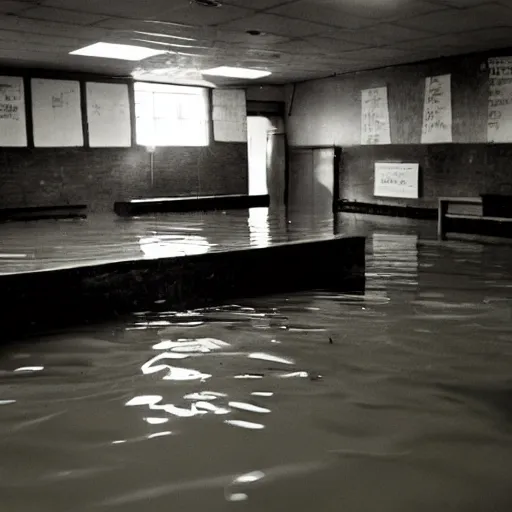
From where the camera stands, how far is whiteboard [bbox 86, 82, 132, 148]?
367 inches

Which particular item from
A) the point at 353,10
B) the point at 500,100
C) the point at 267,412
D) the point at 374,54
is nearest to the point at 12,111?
the point at 374,54

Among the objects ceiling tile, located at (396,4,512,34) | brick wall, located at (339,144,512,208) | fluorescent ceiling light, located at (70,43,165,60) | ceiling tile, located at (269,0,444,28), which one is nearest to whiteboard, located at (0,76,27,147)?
fluorescent ceiling light, located at (70,43,165,60)

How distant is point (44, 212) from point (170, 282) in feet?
18.9

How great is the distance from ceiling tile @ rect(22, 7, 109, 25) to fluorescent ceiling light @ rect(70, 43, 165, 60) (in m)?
1.27

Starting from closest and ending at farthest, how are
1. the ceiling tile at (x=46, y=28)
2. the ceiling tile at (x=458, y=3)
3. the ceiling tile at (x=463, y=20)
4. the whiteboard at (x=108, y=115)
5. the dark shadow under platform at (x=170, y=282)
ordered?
the dark shadow under platform at (x=170, y=282), the ceiling tile at (x=458, y=3), the ceiling tile at (x=463, y=20), the ceiling tile at (x=46, y=28), the whiteboard at (x=108, y=115)

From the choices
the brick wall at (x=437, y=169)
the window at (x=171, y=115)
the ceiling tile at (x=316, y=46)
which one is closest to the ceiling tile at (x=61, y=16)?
the ceiling tile at (x=316, y=46)

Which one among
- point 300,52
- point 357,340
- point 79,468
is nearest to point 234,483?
point 79,468

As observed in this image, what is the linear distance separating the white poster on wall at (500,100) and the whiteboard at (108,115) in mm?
5260

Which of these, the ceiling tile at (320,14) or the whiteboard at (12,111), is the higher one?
the ceiling tile at (320,14)

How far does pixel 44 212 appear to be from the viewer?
9047 mm

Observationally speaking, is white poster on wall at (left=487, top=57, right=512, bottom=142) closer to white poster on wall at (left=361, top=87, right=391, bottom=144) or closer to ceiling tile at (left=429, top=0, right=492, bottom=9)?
white poster on wall at (left=361, top=87, right=391, bottom=144)

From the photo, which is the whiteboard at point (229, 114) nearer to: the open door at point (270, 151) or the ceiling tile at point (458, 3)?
the open door at point (270, 151)

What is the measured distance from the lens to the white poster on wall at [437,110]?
827cm

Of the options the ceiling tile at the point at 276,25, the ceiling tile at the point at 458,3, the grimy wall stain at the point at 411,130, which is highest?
the ceiling tile at the point at 276,25
